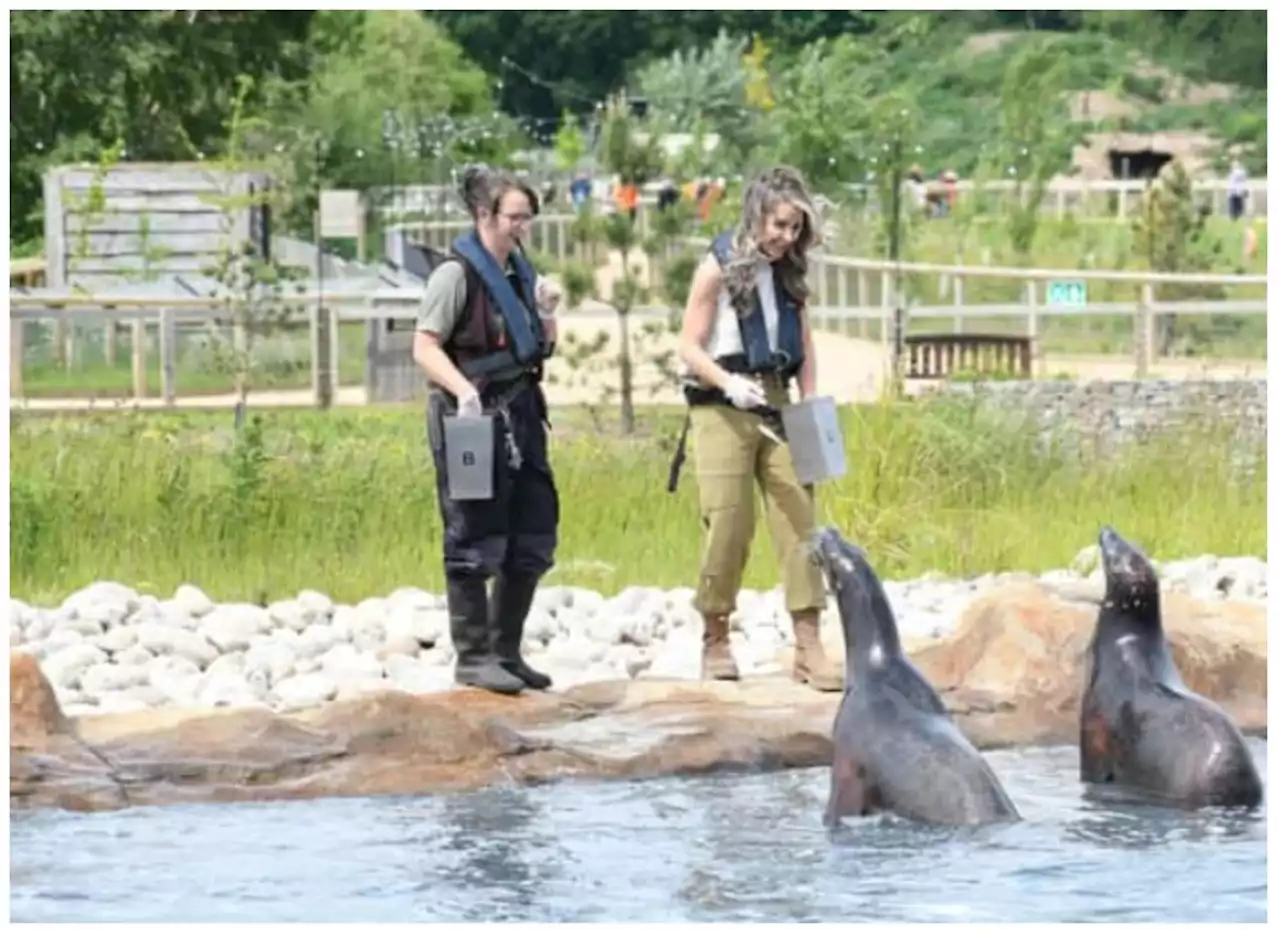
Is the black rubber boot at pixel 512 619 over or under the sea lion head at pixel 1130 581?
under

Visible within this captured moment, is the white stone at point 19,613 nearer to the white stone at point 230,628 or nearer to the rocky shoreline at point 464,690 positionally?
the rocky shoreline at point 464,690

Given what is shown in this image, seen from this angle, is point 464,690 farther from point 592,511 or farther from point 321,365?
point 321,365

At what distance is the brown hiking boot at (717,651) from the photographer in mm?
9703

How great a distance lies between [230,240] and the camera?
23.3 meters

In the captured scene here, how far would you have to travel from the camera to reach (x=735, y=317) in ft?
30.9

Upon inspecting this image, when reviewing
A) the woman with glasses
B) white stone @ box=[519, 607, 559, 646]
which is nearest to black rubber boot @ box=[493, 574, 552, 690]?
the woman with glasses

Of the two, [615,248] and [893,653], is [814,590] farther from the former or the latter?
[615,248]

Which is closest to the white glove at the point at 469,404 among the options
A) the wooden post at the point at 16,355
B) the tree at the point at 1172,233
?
the wooden post at the point at 16,355

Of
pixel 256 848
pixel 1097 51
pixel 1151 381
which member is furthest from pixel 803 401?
pixel 1097 51

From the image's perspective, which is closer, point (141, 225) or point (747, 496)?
point (747, 496)

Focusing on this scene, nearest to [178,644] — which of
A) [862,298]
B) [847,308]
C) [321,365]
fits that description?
[321,365]

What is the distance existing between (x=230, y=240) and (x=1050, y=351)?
6753 millimetres

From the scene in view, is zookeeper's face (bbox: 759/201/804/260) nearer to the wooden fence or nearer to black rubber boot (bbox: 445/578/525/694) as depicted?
black rubber boot (bbox: 445/578/525/694)

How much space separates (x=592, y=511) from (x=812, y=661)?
425 cm
